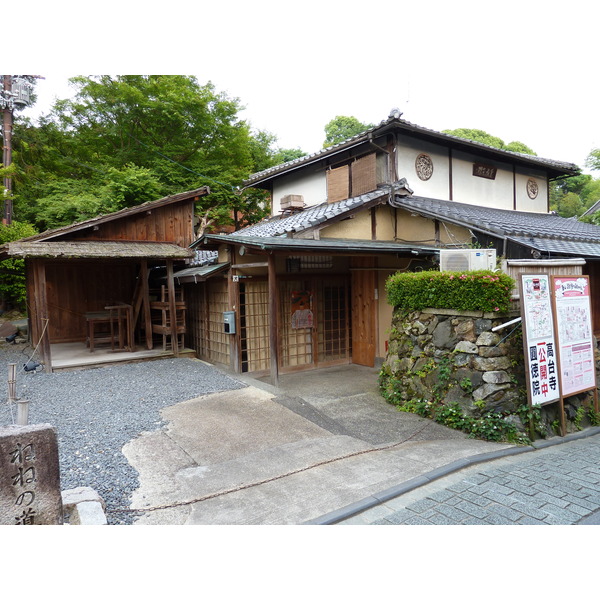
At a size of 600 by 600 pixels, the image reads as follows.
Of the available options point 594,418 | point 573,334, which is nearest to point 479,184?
point 573,334

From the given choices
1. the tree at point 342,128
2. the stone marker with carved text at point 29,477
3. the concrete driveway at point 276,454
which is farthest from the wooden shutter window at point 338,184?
the tree at point 342,128

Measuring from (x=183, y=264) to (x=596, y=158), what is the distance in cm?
1451

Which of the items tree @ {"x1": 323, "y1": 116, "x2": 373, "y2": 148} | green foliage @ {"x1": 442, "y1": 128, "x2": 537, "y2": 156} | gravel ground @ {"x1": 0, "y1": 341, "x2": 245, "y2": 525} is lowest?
gravel ground @ {"x1": 0, "y1": 341, "x2": 245, "y2": 525}

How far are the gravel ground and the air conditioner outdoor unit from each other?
462cm

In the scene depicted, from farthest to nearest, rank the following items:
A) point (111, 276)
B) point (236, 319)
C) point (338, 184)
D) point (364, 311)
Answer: point (111, 276) → point (338, 184) → point (364, 311) → point (236, 319)

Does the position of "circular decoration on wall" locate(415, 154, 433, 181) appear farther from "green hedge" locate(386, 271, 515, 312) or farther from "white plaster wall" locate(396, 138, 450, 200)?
"green hedge" locate(386, 271, 515, 312)

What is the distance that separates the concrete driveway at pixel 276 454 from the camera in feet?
12.9

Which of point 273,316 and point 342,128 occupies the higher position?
point 342,128

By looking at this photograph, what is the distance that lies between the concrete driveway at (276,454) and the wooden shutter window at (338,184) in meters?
6.07

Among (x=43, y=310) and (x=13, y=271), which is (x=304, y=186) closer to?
(x=43, y=310)

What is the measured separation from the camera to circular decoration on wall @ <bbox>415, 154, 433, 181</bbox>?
443 inches

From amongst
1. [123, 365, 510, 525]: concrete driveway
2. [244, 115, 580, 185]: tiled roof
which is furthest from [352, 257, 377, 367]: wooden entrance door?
[244, 115, 580, 185]: tiled roof

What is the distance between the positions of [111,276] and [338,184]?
Answer: 813cm

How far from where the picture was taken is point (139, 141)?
17953 millimetres
